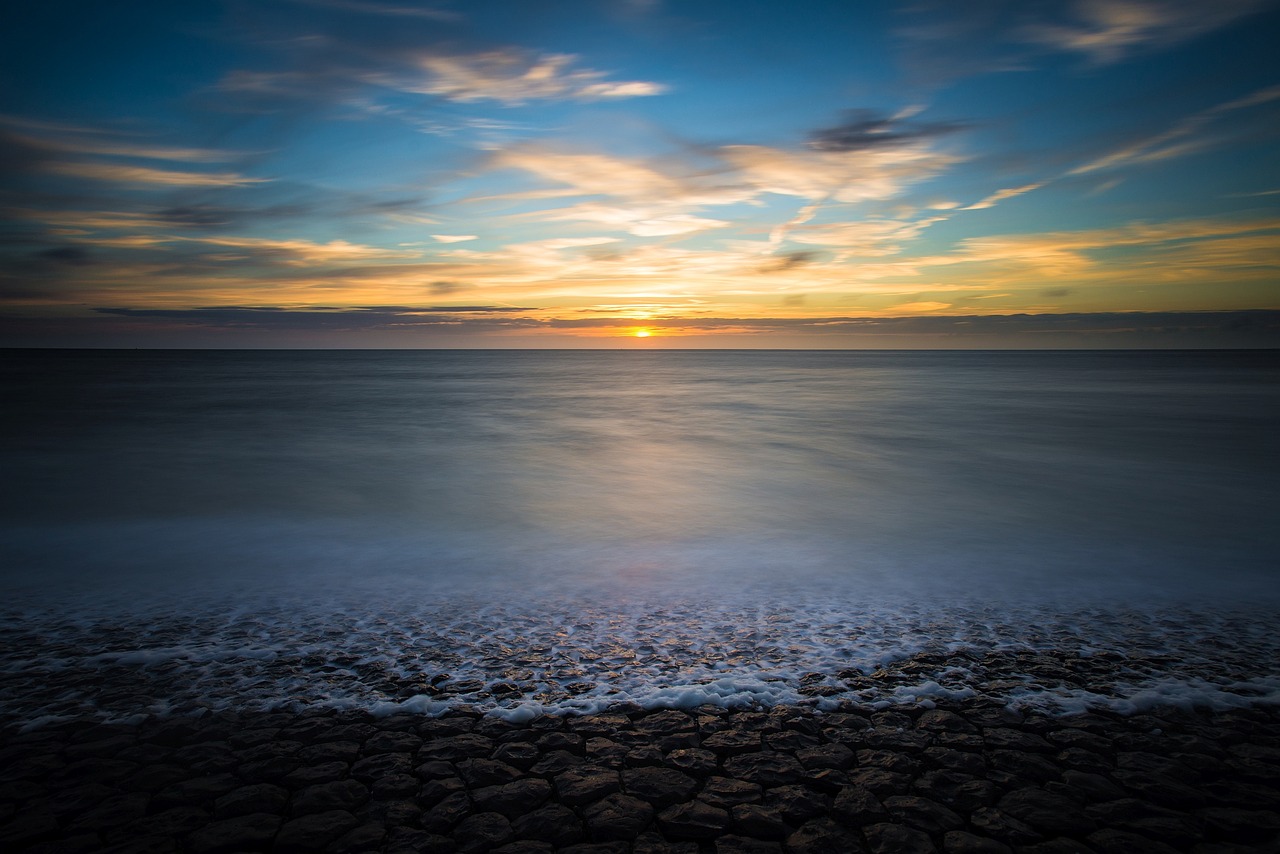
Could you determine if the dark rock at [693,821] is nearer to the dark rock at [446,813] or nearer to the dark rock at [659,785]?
the dark rock at [659,785]

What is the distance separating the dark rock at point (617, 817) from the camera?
3.97 metres

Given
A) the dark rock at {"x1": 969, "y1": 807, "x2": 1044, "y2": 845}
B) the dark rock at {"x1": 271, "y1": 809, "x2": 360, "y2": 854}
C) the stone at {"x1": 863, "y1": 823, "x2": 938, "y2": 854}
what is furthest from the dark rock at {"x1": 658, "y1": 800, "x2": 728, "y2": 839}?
the dark rock at {"x1": 271, "y1": 809, "x2": 360, "y2": 854}

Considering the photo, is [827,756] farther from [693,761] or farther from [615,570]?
[615,570]

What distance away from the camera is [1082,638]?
678 centimetres

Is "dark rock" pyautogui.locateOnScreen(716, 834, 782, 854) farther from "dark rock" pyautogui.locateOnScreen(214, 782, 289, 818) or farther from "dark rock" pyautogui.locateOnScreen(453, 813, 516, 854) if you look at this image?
"dark rock" pyautogui.locateOnScreen(214, 782, 289, 818)

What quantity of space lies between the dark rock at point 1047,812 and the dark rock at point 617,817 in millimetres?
2181

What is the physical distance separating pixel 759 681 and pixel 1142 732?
277 centimetres

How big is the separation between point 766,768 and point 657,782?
2.44ft

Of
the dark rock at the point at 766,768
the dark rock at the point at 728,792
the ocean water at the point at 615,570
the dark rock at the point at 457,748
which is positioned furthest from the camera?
the ocean water at the point at 615,570

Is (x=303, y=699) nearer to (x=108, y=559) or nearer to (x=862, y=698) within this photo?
(x=862, y=698)

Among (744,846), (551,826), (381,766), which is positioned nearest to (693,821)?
(744,846)

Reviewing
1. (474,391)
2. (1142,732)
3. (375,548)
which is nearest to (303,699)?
(375,548)

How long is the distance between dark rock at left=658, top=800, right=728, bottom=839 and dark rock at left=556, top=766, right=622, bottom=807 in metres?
0.40

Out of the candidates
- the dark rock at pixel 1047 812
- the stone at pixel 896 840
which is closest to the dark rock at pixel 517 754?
the stone at pixel 896 840
